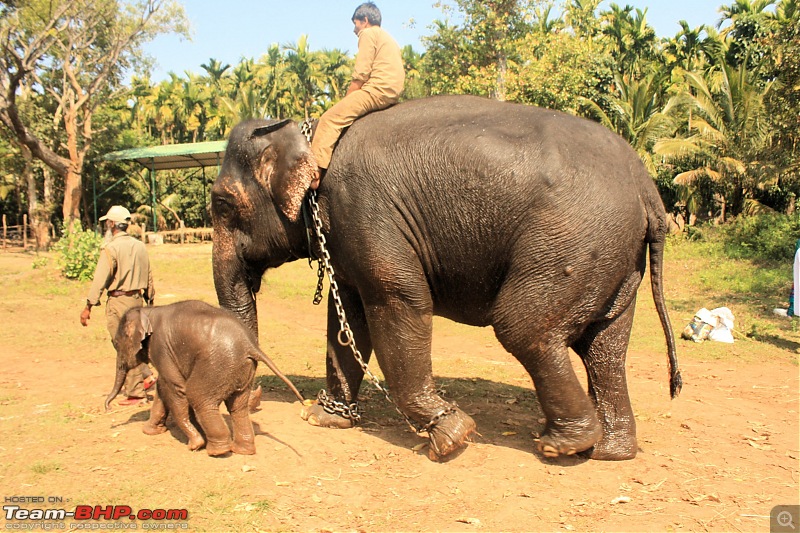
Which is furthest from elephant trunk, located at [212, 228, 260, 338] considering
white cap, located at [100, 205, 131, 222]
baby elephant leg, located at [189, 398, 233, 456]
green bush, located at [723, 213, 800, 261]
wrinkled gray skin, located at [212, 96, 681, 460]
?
green bush, located at [723, 213, 800, 261]

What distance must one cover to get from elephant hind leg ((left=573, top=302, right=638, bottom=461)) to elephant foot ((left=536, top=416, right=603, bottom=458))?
0.82ft

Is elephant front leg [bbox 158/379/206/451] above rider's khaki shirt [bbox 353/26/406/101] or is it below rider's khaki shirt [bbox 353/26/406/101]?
below

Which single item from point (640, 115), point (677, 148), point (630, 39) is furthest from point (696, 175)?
Result: point (630, 39)

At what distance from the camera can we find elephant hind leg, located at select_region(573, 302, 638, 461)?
16.8 feet

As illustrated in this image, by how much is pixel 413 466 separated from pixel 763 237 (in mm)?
17336

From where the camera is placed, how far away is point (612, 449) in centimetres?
514

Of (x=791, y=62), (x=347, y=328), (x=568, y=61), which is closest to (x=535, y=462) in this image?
(x=347, y=328)

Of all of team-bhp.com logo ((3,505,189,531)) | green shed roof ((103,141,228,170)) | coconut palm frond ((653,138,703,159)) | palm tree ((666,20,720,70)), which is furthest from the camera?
palm tree ((666,20,720,70))

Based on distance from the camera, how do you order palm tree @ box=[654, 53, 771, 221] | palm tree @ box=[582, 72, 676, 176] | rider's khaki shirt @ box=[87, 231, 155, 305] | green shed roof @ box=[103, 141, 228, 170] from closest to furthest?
rider's khaki shirt @ box=[87, 231, 155, 305]
palm tree @ box=[654, 53, 771, 221]
palm tree @ box=[582, 72, 676, 176]
green shed roof @ box=[103, 141, 228, 170]

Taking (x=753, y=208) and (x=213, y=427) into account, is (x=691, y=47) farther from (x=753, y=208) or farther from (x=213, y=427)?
(x=213, y=427)

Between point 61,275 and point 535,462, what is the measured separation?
14.7 meters

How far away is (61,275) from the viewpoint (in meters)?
16.5

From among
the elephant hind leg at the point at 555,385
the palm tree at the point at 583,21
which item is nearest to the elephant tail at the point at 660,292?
the elephant hind leg at the point at 555,385

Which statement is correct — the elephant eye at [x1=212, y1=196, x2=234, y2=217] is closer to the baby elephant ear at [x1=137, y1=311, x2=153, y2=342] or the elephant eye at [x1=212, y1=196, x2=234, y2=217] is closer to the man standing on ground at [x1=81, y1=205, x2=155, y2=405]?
the baby elephant ear at [x1=137, y1=311, x2=153, y2=342]
